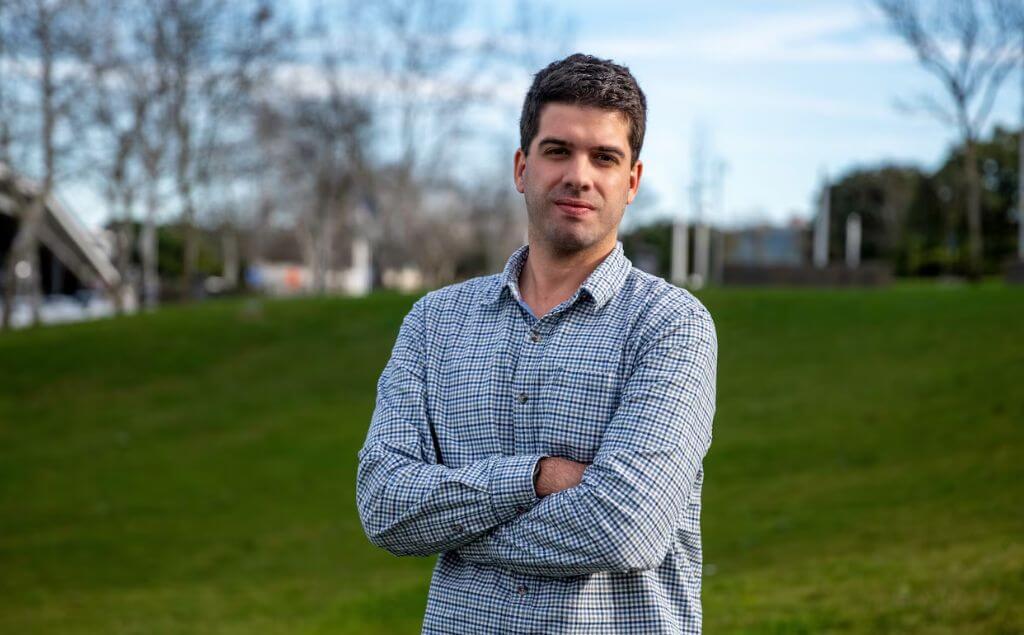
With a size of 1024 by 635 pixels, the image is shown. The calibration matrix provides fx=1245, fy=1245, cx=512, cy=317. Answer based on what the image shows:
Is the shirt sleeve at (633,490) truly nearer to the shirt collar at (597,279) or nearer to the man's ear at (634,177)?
the shirt collar at (597,279)

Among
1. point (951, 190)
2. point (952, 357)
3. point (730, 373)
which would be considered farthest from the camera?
point (951, 190)

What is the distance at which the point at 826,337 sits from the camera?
2141cm

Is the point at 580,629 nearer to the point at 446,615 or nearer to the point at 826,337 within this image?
the point at 446,615

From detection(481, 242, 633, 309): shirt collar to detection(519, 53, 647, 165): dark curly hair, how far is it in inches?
10.1

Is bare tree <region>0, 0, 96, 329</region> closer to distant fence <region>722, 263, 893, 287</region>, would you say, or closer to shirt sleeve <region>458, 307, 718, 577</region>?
distant fence <region>722, 263, 893, 287</region>

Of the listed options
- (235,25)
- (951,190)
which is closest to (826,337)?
(235,25)

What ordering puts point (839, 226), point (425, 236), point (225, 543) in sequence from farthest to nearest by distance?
point (425, 236) → point (839, 226) → point (225, 543)

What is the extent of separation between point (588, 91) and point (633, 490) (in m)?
0.93

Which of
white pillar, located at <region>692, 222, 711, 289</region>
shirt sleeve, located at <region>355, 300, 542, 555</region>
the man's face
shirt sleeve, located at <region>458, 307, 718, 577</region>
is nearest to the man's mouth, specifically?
the man's face

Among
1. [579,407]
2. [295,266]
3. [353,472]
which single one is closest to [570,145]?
[579,407]

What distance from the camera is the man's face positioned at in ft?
9.57

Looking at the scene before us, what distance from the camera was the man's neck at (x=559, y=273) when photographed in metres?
3.01

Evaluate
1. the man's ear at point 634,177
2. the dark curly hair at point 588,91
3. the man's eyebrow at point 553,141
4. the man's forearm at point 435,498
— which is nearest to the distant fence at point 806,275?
the man's ear at point 634,177

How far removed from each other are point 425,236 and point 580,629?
2544 inches
